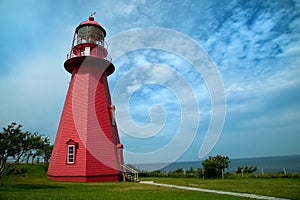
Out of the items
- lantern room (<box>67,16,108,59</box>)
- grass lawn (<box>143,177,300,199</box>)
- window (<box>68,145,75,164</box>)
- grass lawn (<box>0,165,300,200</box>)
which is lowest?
grass lawn (<box>143,177,300,199</box>)

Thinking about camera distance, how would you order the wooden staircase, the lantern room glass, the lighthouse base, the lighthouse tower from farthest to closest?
1. the lantern room glass
2. the wooden staircase
3. the lighthouse tower
4. the lighthouse base

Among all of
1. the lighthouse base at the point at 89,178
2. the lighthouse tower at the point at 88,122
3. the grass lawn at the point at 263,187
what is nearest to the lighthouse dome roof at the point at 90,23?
the lighthouse tower at the point at 88,122

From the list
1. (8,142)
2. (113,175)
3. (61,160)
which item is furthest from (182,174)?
(8,142)

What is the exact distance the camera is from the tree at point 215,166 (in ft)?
70.2

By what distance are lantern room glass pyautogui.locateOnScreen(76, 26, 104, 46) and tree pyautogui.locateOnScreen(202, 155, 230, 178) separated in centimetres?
1579

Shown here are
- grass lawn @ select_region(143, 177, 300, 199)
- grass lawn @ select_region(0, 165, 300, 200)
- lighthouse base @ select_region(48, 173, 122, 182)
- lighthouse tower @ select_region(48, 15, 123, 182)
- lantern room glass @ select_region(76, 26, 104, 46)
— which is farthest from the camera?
lantern room glass @ select_region(76, 26, 104, 46)

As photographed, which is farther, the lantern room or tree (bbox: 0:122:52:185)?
the lantern room

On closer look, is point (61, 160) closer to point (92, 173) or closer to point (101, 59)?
point (92, 173)

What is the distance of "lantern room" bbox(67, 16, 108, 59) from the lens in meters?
18.1

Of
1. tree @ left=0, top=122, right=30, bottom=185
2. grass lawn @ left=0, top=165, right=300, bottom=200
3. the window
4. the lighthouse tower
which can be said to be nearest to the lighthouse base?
the lighthouse tower

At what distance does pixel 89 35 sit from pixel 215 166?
17.2 meters

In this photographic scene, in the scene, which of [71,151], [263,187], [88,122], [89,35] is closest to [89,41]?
[89,35]

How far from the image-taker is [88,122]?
16047 millimetres

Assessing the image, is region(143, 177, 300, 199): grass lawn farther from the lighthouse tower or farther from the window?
the window
